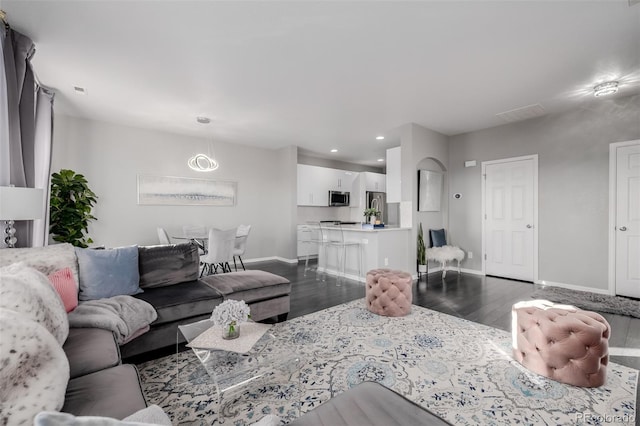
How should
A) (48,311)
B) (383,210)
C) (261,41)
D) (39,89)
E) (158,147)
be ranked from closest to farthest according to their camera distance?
(48,311), (261,41), (39,89), (158,147), (383,210)

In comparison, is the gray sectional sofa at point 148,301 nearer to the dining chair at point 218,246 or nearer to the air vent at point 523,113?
the dining chair at point 218,246

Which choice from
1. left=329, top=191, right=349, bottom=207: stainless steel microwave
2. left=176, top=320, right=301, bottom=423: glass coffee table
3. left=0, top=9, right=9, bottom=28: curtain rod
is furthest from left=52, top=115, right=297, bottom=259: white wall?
left=176, top=320, right=301, bottom=423: glass coffee table

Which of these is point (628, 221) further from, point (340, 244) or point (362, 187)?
point (362, 187)

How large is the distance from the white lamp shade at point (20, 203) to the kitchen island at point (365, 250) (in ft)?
12.5

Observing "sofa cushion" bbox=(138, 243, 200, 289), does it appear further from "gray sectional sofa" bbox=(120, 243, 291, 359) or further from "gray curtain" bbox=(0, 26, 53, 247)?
"gray curtain" bbox=(0, 26, 53, 247)

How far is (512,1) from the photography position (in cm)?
217

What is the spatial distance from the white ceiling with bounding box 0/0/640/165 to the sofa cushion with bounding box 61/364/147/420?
2.57 m

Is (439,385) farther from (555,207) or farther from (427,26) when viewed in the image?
(555,207)

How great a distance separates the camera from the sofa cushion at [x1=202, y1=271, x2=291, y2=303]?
2.81 meters

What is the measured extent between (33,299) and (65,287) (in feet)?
2.98

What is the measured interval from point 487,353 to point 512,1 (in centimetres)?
285

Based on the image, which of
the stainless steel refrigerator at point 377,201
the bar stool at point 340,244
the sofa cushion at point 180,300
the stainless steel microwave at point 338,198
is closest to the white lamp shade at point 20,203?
the sofa cushion at point 180,300

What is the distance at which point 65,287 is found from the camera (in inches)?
82.0

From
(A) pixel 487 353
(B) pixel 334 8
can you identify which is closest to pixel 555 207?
(A) pixel 487 353
